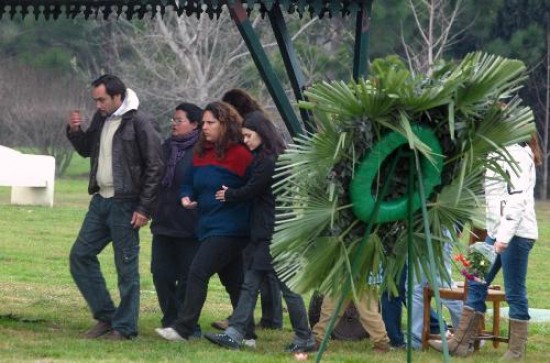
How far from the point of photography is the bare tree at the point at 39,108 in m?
45.9

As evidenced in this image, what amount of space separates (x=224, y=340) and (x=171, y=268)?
41.3 inches

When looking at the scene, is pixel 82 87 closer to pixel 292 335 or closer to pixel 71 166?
pixel 71 166

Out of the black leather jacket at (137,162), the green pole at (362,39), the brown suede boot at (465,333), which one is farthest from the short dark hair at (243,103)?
the brown suede boot at (465,333)

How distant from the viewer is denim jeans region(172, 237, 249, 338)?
10469 millimetres

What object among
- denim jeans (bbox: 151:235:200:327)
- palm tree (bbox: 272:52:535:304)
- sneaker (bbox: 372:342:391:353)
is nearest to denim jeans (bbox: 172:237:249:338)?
denim jeans (bbox: 151:235:200:327)

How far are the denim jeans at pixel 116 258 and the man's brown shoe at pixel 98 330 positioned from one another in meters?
0.05

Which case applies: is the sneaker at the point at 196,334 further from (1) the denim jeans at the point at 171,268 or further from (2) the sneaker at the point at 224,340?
(2) the sneaker at the point at 224,340

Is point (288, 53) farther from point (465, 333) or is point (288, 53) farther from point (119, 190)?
point (465, 333)

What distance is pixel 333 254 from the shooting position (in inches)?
323

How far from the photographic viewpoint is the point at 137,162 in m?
10.7

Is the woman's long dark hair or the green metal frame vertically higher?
the green metal frame

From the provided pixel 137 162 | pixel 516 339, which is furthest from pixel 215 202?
pixel 516 339

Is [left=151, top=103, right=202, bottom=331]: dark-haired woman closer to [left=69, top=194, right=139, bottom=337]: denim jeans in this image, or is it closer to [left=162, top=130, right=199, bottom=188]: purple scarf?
[left=162, top=130, right=199, bottom=188]: purple scarf

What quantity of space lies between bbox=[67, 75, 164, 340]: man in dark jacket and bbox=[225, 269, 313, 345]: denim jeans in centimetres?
89
